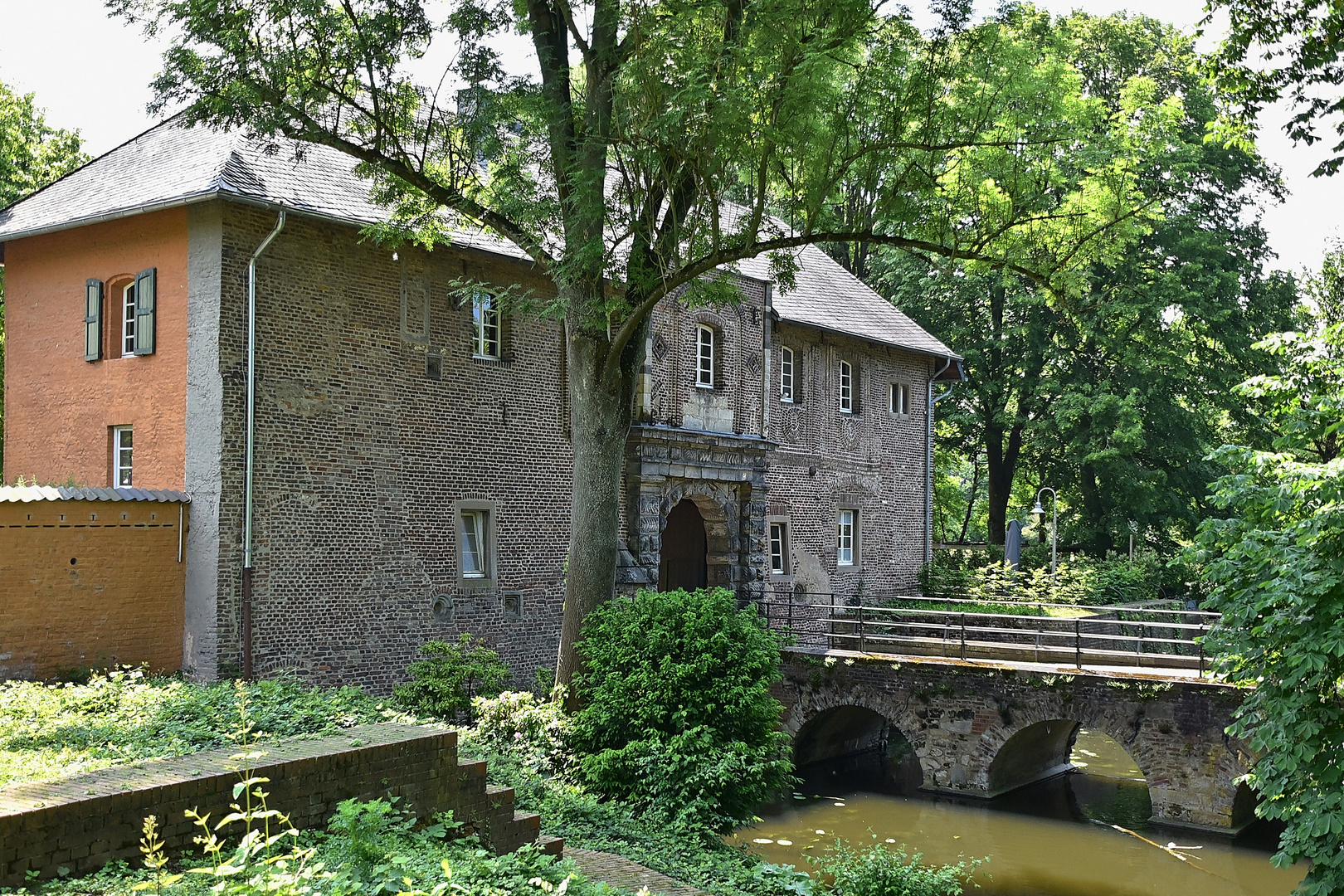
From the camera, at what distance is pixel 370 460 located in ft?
49.6

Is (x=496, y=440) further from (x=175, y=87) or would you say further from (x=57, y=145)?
(x=57, y=145)

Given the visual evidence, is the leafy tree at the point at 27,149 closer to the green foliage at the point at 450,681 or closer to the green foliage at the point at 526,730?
the green foliage at the point at 450,681

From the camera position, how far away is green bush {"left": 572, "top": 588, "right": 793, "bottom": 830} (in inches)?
427

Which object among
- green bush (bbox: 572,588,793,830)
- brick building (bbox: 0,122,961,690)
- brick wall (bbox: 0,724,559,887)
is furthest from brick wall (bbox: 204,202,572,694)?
brick wall (bbox: 0,724,559,887)

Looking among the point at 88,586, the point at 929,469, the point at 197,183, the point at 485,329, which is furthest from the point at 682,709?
the point at 929,469

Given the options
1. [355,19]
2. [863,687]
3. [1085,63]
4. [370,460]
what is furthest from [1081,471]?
[355,19]

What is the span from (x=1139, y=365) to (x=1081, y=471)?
460cm

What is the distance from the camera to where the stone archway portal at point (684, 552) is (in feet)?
71.3

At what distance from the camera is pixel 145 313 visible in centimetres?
1421

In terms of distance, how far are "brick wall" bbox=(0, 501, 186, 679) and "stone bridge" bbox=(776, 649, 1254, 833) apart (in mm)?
9742

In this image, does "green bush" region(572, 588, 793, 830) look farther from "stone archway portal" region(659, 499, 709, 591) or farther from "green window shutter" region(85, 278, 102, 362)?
"stone archway portal" region(659, 499, 709, 591)

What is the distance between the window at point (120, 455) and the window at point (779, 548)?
12287 millimetres

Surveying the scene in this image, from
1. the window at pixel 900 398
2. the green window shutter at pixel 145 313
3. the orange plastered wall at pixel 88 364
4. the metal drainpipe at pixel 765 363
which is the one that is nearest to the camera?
the orange plastered wall at pixel 88 364

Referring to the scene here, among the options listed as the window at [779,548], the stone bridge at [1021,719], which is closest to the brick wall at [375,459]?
the stone bridge at [1021,719]
